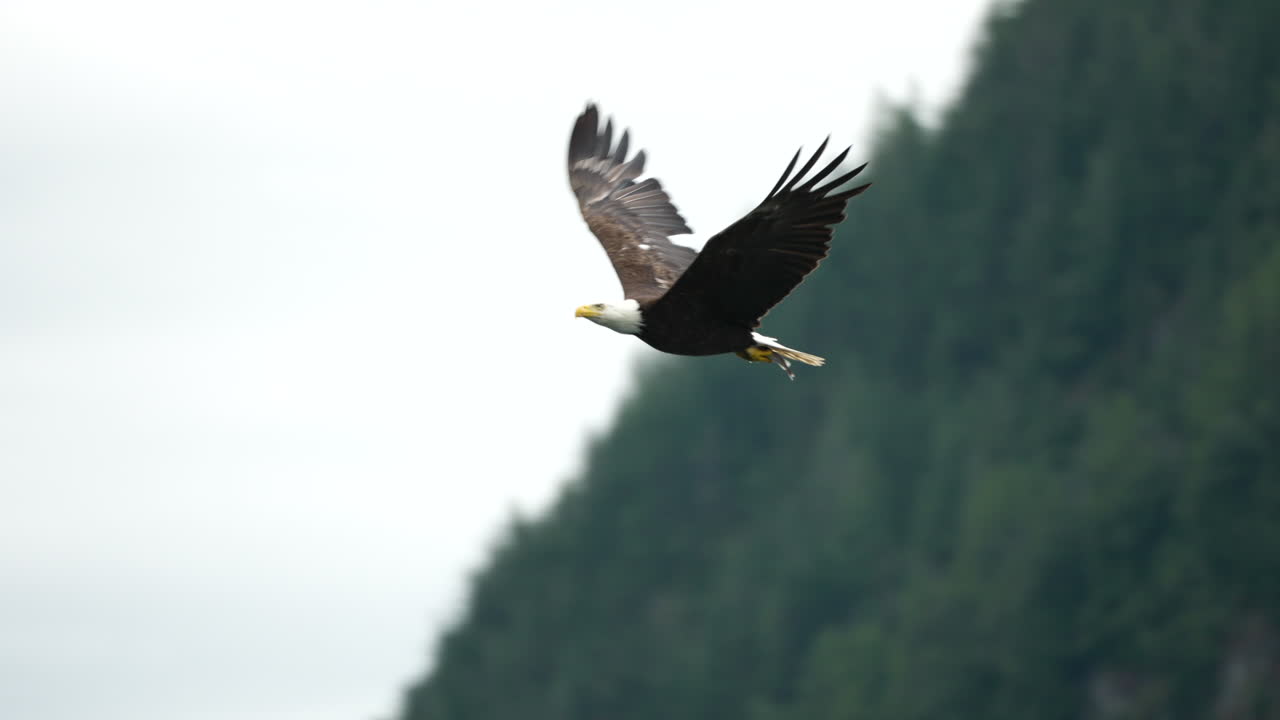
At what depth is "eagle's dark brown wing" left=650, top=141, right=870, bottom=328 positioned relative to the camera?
10.7m

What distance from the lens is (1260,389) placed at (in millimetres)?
44781

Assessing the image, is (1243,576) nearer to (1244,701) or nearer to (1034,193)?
(1244,701)

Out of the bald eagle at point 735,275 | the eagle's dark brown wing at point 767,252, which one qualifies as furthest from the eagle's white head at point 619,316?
the eagle's dark brown wing at point 767,252

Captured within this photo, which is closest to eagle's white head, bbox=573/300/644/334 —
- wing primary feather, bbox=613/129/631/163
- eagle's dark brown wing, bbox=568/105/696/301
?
eagle's dark brown wing, bbox=568/105/696/301

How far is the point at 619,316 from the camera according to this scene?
39.3 feet

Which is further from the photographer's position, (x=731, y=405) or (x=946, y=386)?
(x=731, y=405)

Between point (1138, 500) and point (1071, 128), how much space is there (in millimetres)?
16742

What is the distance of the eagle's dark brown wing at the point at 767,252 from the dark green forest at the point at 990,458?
30164 millimetres

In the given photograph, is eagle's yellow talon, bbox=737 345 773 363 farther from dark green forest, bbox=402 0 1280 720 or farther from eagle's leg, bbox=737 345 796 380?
dark green forest, bbox=402 0 1280 720

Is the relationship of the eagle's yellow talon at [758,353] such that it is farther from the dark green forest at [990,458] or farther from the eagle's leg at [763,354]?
the dark green forest at [990,458]

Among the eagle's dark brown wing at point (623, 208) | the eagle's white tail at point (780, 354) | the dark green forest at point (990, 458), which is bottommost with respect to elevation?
the eagle's white tail at point (780, 354)

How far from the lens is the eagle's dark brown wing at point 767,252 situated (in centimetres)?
1066

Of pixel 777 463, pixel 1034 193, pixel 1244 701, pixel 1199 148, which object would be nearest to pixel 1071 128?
pixel 1034 193

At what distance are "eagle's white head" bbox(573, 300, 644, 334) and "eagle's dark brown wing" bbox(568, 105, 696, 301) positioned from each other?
115 centimetres
